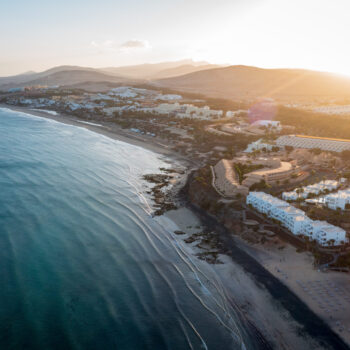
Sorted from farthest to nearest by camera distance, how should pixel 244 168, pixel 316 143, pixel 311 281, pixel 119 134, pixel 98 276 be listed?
pixel 119 134, pixel 316 143, pixel 244 168, pixel 98 276, pixel 311 281

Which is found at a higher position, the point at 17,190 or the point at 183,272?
the point at 17,190

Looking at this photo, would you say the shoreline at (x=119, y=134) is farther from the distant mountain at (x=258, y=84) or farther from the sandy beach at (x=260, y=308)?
the distant mountain at (x=258, y=84)

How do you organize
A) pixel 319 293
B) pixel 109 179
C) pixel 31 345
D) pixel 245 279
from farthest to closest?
pixel 109 179 < pixel 245 279 < pixel 319 293 < pixel 31 345

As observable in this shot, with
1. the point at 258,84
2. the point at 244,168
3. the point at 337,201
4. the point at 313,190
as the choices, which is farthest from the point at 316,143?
the point at 258,84

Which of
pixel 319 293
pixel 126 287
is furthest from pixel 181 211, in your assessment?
pixel 319 293

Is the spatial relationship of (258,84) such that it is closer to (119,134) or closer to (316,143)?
(119,134)

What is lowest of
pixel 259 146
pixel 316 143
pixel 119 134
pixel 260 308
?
pixel 260 308

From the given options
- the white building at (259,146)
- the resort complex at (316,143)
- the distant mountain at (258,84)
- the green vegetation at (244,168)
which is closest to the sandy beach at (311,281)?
the green vegetation at (244,168)

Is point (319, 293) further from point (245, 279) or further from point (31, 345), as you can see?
point (31, 345)
